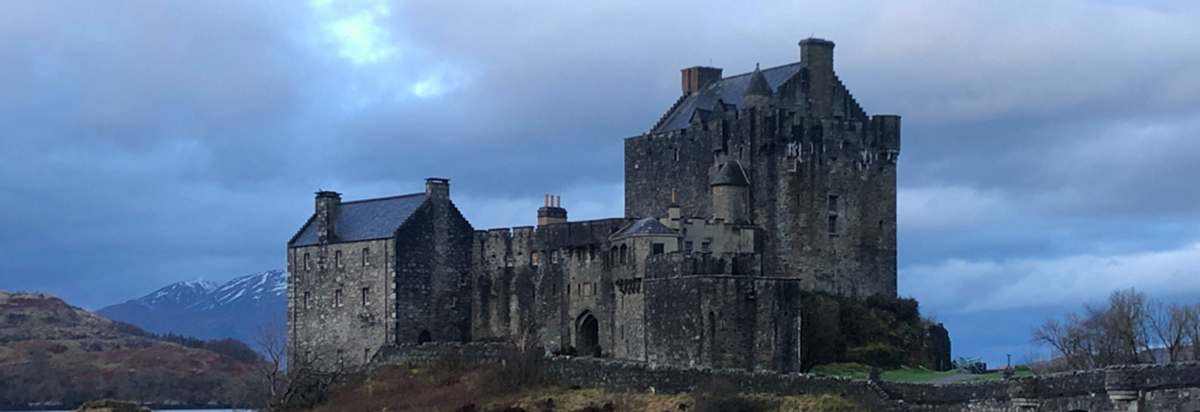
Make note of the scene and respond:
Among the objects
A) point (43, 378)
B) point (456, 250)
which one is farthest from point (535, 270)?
point (43, 378)

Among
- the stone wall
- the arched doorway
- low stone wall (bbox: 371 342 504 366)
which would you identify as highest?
the stone wall

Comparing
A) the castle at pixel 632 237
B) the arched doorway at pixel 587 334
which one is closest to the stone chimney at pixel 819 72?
the castle at pixel 632 237

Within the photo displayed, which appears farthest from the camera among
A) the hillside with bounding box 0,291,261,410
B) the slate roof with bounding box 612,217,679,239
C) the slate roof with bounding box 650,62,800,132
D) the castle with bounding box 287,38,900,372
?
the hillside with bounding box 0,291,261,410

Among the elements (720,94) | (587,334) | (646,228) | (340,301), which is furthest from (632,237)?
(340,301)

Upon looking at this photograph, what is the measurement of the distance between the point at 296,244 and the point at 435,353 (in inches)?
530

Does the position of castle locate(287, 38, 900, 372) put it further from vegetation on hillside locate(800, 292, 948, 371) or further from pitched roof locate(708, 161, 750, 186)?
vegetation on hillside locate(800, 292, 948, 371)

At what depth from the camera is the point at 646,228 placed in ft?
282

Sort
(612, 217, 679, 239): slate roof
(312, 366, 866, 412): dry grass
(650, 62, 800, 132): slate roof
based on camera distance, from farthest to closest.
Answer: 1. (650, 62, 800, 132): slate roof
2. (612, 217, 679, 239): slate roof
3. (312, 366, 866, 412): dry grass

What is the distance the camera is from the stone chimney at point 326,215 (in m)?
96.3

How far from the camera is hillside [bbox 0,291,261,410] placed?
16350 centimetres

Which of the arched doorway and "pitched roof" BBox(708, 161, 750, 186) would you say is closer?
"pitched roof" BBox(708, 161, 750, 186)

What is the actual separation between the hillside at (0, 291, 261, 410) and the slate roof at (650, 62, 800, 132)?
211 ft

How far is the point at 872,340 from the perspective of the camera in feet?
289

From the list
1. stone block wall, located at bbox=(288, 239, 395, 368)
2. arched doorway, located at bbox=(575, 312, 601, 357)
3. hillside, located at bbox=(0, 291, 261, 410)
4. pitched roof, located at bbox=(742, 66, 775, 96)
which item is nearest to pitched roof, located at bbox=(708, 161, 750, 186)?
pitched roof, located at bbox=(742, 66, 775, 96)
